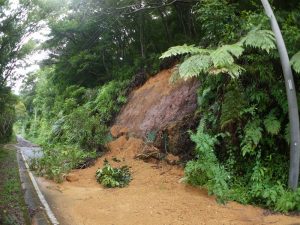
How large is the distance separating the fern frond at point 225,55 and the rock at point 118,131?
8358 mm

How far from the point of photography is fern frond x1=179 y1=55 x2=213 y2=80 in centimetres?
727

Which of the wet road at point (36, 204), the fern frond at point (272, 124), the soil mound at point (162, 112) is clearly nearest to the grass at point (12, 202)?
the wet road at point (36, 204)

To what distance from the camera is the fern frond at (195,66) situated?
286 inches

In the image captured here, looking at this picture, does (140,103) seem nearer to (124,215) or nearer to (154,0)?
(154,0)

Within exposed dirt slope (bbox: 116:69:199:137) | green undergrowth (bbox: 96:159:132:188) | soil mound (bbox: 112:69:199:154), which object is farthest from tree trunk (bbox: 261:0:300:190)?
green undergrowth (bbox: 96:159:132:188)

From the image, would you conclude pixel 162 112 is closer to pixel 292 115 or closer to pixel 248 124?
pixel 248 124

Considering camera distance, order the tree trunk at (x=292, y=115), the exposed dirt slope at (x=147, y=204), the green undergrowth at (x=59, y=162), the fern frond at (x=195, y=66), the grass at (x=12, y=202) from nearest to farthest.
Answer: the grass at (x=12, y=202) → the exposed dirt slope at (x=147, y=204) → the fern frond at (x=195, y=66) → the tree trunk at (x=292, y=115) → the green undergrowth at (x=59, y=162)

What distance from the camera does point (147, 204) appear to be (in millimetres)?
8086

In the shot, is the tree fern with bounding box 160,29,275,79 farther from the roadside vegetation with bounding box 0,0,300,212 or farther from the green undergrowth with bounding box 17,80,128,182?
the green undergrowth with bounding box 17,80,128,182

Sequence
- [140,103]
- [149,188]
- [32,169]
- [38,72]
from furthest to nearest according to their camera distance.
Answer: [38,72]
[140,103]
[32,169]
[149,188]

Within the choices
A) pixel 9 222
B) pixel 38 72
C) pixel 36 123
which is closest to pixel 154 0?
pixel 9 222

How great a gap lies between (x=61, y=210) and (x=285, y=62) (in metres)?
6.13

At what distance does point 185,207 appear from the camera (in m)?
7.70

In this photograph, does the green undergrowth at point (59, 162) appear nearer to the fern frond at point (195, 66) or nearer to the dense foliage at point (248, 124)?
the dense foliage at point (248, 124)
